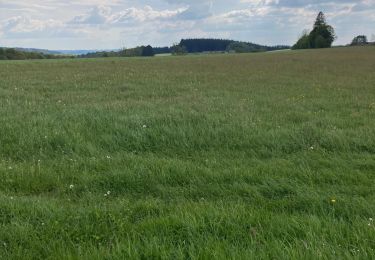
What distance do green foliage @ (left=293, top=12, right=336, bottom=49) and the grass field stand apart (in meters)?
102

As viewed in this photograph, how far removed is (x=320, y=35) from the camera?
4232 inches

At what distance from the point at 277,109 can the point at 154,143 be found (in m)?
4.61

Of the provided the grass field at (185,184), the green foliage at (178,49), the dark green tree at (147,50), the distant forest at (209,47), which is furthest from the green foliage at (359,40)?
the grass field at (185,184)

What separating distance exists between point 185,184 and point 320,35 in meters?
110

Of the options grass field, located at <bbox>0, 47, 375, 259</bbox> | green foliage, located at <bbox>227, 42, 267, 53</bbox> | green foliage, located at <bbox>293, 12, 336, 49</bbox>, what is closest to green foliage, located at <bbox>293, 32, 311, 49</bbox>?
green foliage, located at <bbox>293, 12, 336, 49</bbox>

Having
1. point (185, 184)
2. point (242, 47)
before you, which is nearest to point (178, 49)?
point (242, 47)

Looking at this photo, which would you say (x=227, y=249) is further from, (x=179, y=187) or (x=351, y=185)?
(x=351, y=185)

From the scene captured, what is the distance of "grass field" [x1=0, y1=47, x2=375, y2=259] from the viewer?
363 centimetres

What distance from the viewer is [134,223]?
416cm

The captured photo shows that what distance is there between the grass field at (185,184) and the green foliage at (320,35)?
336 feet

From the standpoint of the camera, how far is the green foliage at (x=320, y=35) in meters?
106

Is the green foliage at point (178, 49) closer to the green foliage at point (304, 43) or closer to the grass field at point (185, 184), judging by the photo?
the green foliage at point (304, 43)

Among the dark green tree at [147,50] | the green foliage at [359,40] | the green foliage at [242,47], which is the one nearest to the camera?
the dark green tree at [147,50]

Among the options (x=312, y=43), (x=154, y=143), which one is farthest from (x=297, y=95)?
(x=312, y=43)
